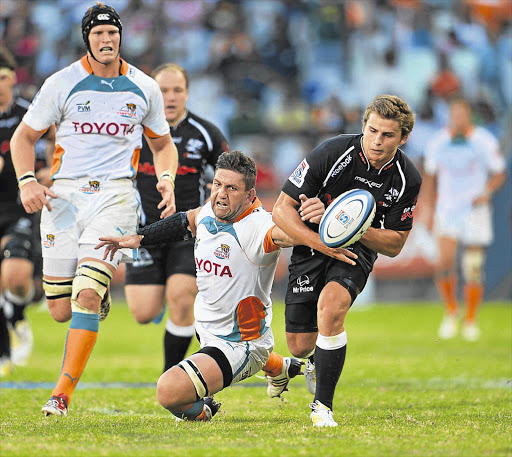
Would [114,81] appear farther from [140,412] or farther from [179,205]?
[140,412]

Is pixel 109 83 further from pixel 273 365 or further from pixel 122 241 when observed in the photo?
pixel 273 365

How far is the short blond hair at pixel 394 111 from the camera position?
5.61 meters

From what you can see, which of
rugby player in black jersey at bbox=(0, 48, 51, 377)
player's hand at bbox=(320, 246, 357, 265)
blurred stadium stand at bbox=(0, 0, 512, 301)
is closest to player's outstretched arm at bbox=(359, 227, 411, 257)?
player's hand at bbox=(320, 246, 357, 265)

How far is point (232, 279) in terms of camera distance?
19.1ft

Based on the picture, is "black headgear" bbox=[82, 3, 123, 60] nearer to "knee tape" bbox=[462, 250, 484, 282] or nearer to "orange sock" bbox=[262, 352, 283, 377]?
"orange sock" bbox=[262, 352, 283, 377]

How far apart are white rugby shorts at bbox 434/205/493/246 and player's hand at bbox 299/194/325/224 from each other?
786cm

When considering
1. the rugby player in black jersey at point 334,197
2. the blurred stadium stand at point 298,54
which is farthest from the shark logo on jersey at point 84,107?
the blurred stadium stand at point 298,54

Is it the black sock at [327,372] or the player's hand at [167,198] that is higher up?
the player's hand at [167,198]

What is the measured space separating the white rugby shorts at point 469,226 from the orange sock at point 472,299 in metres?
0.62

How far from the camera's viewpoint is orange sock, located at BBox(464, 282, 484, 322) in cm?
1269

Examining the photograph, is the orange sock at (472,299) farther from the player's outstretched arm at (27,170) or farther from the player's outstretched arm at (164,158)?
the player's outstretched arm at (27,170)

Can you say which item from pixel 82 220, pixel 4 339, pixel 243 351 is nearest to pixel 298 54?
pixel 4 339

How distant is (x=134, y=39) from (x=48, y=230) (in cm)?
1603

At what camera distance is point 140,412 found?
21.3ft
